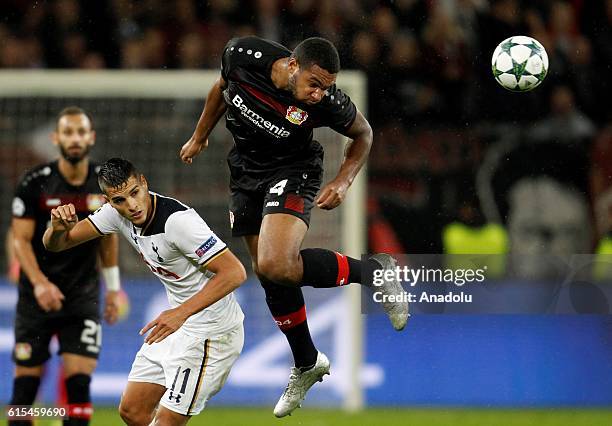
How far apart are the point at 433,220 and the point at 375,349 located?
1.20 m

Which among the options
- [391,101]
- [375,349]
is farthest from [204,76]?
[375,349]

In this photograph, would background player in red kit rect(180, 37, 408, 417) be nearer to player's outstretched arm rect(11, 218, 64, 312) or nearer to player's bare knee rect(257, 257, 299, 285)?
player's bare knee rect(257, 257, 299, 285)

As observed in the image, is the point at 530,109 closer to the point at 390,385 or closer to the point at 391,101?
the point at 391,101

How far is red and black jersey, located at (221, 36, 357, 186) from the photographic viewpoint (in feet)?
23.1

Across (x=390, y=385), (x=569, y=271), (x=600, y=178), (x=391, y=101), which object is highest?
(x=391, y=101)

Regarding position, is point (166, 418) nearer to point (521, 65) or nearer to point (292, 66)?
point (292, 66)

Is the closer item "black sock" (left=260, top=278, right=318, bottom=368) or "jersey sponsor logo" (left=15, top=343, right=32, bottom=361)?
"black sock" (left=260, top=278, right=318, bottom=368)

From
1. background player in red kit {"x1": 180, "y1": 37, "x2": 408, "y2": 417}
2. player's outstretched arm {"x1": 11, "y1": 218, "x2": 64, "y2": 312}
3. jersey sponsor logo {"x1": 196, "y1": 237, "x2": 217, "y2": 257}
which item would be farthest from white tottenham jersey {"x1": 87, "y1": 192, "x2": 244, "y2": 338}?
player's outstretched arm {"x1": 11, "y1": 218, "x2": 64, "y2": 312}

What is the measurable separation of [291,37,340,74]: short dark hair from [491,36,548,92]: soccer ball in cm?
144

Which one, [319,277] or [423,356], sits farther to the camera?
[423,356]

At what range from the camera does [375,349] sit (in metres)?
10.8

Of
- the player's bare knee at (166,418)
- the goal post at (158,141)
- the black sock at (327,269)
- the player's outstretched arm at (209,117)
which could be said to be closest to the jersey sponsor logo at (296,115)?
the player's outstretched arm at (209,117)

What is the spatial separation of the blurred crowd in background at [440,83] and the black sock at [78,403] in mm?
3453

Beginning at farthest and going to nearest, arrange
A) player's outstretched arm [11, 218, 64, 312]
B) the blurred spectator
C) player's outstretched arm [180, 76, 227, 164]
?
the blurred spectator, player's outstretched arm [11, 218, 64, 312], player's outstretched arm [180, 76, 227, 164]
